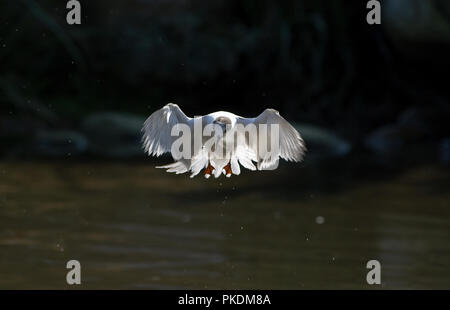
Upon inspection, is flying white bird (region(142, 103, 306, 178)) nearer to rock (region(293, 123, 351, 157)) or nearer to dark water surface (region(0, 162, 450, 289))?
dark water surface (region(0, 162, 450, 289))

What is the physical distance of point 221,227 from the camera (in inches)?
237

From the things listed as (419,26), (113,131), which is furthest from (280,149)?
(419,26)

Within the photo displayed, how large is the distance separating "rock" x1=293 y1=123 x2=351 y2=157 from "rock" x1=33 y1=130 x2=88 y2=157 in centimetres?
254

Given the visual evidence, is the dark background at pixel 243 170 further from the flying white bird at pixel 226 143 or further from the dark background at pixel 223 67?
the flying white bird at pixel 226 143

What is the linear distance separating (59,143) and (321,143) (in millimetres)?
3040

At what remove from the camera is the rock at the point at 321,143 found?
9742 millimetres

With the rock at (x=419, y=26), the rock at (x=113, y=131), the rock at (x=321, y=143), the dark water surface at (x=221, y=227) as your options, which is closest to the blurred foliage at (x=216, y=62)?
the rock at (x=419, y=26)

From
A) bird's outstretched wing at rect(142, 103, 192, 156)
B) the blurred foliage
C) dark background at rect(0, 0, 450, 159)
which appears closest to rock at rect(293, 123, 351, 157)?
dark background at rect(0, 0, 450, 159)

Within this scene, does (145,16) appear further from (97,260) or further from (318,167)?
(97,260)

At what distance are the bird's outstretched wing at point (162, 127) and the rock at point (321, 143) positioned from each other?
5.48 meters

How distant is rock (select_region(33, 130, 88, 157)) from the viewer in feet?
30.1

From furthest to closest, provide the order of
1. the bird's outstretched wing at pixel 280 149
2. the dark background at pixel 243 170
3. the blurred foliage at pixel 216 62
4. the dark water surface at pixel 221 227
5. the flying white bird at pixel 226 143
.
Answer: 1. the blurred foliage at pixel 216 62
2. the dark background at pixel 243 170
3. the dark water surface at pixel 221 227
4. the bird's outstretched wing at pixel 280 149
5. the flying white bird at pixel 226 143

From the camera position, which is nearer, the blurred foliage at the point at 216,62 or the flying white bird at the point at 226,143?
the flying white bird at the point at 226,143

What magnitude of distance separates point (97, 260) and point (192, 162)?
120cm
